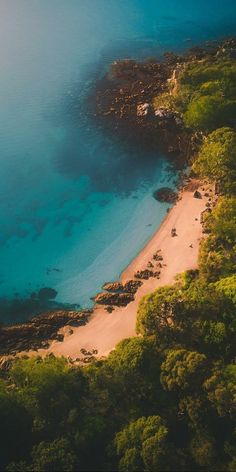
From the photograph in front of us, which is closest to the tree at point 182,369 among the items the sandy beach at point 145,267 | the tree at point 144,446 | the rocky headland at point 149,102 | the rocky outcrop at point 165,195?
the tree at point 144,446

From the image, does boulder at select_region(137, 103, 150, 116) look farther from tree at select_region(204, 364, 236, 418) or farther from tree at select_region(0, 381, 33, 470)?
tree at select_region(0, 381, 33, 470)

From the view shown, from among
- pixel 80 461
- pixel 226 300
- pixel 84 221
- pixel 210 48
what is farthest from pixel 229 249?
pixel 210 48

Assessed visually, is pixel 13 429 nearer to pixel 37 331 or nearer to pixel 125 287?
pixel 37 331

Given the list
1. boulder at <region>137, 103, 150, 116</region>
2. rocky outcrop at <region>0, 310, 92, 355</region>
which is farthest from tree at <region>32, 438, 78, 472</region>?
boulder at <region>137, 103, 150, 116</region>

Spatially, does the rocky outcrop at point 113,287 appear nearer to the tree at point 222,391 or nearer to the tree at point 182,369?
the tree at point 182,369

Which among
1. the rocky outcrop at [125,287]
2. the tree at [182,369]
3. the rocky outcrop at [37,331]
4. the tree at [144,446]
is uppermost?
the rocky outcrop at [125,287]

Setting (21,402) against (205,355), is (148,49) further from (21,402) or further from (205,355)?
(21,402)

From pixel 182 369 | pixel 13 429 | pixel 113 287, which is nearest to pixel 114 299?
pixel 113 287
